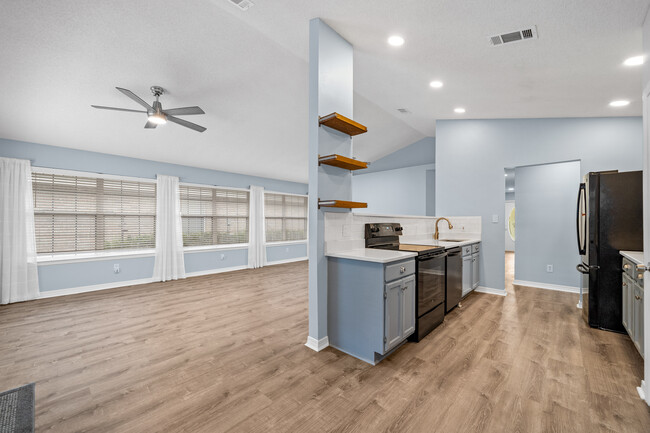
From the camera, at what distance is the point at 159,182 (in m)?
5.61

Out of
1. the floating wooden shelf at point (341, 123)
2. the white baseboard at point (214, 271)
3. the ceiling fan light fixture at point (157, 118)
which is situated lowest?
the white baseboard at point (214, 271)

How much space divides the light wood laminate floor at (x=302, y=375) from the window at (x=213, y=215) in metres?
3.02

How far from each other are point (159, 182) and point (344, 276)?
16.2 ft

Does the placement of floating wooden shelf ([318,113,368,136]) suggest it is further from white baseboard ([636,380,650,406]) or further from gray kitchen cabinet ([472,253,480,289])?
gray kitchen cabinet ([472,253,480,289])

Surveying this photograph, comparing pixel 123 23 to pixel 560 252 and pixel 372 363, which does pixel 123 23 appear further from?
pixel 560 252

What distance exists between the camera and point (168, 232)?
5.70 metres

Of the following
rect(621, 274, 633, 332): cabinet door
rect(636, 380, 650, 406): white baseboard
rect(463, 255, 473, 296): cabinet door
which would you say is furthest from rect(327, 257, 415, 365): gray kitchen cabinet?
rect(621, 274, 633, 332): cabinet door

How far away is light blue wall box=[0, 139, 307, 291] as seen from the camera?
439cm

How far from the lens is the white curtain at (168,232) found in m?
5.56

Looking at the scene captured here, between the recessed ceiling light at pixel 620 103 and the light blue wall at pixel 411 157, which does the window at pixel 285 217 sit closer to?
the light blue wall at pixel 411 157

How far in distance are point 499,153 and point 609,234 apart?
2142 mm

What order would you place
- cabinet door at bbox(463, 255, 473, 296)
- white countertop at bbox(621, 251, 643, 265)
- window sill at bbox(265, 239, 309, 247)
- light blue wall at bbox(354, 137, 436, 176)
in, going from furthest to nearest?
1. window sill at bbox(265, 239, 309, 247)
2. light blue wall at bbox(354, 137, 436, 176)
3. cabinet door at bbox(463, 255, 473, 296)
4. white countertop at bbox(621, 251, 643, 265)

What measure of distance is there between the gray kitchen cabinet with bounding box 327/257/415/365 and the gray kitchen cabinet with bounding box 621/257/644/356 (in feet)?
5.40

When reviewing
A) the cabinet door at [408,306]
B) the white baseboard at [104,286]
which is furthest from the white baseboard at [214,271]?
the cabinet door at [408,306]
